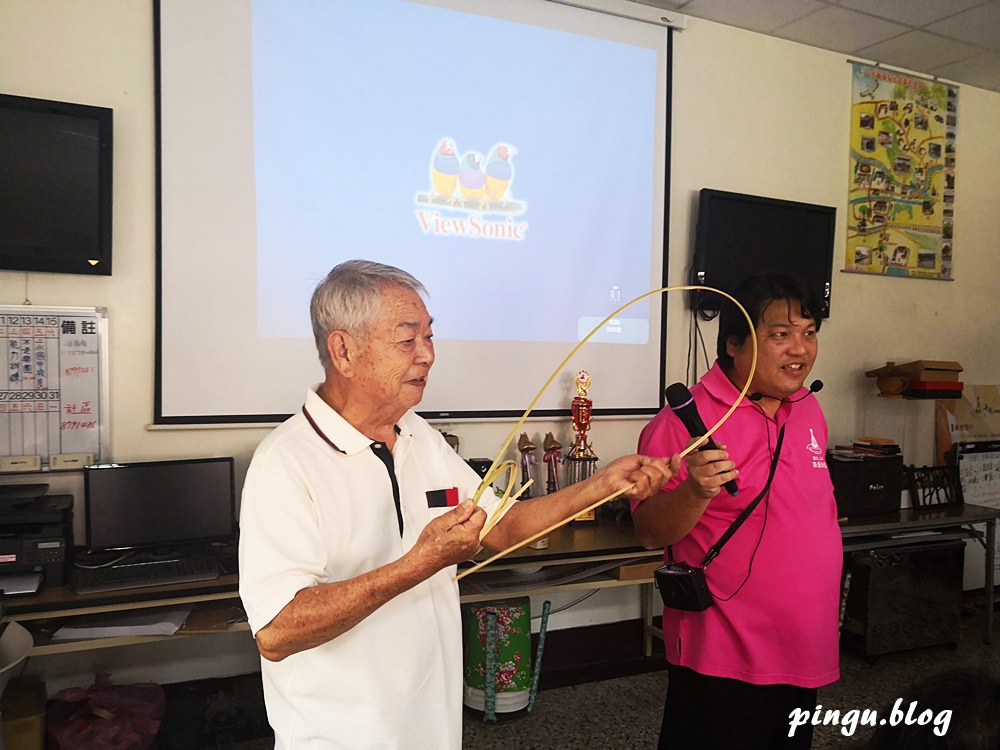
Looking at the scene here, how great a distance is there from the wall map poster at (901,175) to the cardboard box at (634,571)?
7.54 feet

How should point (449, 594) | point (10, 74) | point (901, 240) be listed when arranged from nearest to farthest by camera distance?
point (449, 594), point (10, 74), point (901, 240)

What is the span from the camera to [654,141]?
3.55 metres

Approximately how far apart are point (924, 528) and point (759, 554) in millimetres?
2588

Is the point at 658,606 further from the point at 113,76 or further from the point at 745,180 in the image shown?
the point at 113,76

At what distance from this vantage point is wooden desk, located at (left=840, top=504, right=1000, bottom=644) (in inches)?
137

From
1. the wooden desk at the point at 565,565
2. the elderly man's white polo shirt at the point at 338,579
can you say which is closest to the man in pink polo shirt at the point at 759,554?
the elderly man's white polo shirt at the point at 338,579

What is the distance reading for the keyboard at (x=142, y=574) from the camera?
7.56 feet

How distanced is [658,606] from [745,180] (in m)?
2.31

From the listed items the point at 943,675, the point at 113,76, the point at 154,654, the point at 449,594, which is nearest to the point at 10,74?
the point at 113,76

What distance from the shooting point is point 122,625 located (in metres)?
2.36

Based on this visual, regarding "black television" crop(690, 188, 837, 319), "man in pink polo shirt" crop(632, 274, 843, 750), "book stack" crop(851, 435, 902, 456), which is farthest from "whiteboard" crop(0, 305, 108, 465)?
"book stack" crop(851, 435, 902, 456)

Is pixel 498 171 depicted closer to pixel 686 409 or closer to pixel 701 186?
pixel 701 186

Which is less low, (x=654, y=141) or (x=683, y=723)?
(x=654, y=141)

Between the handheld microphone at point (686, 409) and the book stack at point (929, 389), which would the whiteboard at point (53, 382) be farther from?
the book stack at point (929, 389)
